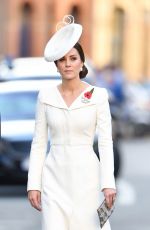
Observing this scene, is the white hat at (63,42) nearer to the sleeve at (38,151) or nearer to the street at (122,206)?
the sleeve at (38,151)

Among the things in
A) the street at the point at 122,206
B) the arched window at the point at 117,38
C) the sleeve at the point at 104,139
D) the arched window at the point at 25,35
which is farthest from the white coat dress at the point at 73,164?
the arched window at the point at 117,38

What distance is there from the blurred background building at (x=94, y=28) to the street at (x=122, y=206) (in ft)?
94.2

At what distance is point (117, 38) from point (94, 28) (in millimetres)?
1776

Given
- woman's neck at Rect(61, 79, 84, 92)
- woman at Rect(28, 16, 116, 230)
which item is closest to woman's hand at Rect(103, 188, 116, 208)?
woman at Rect(28, 16, 116, 230)

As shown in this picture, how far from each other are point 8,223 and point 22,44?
3665 centimetres

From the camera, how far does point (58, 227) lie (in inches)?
260

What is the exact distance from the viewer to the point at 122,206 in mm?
13680

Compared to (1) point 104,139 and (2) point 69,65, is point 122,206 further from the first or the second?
(2) point 69,65

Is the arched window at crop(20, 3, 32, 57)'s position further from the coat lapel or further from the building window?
the coat lapel

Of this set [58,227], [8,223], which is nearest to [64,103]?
[58,227]

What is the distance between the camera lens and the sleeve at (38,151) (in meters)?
6.77

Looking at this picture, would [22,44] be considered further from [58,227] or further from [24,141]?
[58,227]

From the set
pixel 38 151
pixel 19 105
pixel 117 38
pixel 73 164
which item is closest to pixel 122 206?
pixel 19 105

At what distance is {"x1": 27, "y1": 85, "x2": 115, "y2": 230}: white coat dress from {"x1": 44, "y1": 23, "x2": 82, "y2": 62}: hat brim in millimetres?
241
